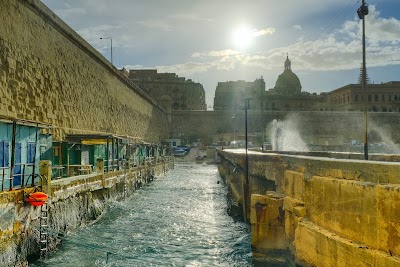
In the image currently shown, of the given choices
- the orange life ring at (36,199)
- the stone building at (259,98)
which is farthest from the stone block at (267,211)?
the stone building at (259,98)

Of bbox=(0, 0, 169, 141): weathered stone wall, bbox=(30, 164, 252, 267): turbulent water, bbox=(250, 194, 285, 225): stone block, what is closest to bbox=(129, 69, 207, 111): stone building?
bbox=(0, 0, 169, 141): weathered stone wall

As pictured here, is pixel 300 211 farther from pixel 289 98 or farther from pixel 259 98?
pixel 289 98

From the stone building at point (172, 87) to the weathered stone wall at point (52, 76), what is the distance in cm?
5177

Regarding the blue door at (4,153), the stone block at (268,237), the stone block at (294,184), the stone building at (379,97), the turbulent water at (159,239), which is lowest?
the turbulent water at (159,239)

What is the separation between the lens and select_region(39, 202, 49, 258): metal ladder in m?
10.3

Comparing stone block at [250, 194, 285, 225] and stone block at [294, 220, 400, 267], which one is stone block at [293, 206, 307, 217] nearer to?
stone block at [294, 220, 400, 267]

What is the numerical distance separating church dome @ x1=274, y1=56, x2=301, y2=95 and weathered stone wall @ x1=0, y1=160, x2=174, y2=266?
90516mm

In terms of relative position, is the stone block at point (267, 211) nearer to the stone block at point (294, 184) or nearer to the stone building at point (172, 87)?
the stone block at point (294, 184)

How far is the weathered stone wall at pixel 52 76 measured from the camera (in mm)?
16078

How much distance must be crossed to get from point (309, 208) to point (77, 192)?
9.37 metres

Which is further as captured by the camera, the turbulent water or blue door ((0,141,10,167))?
blue door ((0,141,10,167))

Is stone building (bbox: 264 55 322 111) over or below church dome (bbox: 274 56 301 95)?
below

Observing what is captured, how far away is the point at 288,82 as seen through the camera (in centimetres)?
10794

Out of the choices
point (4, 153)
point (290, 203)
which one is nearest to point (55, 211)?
point (4, 153)
